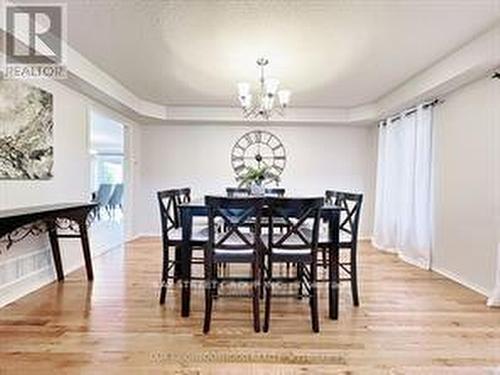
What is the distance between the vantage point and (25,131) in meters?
3.70

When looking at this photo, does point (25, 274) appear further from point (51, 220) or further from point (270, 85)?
point (270, 85)

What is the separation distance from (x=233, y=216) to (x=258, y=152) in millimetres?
4345

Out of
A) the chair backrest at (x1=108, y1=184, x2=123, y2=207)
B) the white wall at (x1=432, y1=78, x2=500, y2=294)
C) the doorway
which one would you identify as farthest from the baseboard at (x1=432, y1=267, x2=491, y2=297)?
the chair backrest at (x1=108, y1=184, x2=123, y2=207)

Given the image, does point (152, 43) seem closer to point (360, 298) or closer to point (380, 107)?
point (360, 298)

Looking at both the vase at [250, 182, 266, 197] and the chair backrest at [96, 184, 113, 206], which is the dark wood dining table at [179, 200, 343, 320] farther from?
the chair backrest at [96, 184, 113, 206]

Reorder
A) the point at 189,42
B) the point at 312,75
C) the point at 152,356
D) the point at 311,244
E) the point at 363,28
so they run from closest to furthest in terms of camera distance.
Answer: the point at 152,356, the point at 311,244, the point at 363,28, the point at 189,42, the point at 312,75

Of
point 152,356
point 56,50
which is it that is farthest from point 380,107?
point 152,356

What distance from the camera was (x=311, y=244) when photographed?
2.95m

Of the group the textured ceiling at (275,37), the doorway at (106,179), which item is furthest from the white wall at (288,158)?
the textured ceiling at (275,37)

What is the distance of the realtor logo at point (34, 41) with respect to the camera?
3.00 meters

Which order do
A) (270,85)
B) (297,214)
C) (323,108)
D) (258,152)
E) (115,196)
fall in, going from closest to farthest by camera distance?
(297,214)
(270,85)
(323,108)
(258,152)
(115,196)

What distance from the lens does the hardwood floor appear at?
2.35 m

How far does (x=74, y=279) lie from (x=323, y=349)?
278 cm

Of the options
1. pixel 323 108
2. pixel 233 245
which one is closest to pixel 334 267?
pixel 233 245
